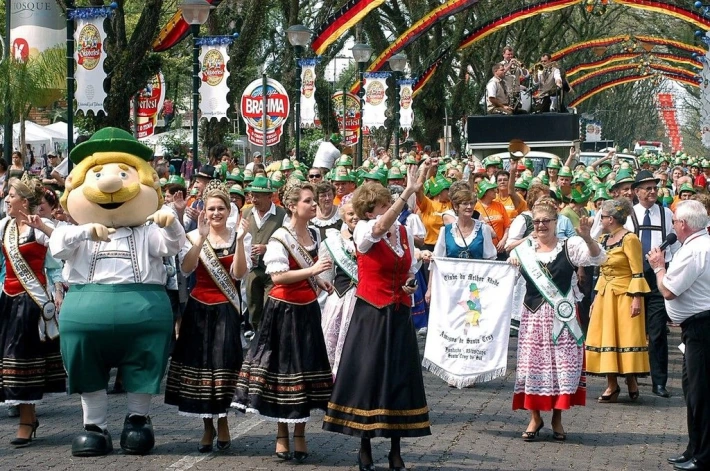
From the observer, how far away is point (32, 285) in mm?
8836

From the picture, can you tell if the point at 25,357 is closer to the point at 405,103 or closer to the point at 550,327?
the point at 550,327

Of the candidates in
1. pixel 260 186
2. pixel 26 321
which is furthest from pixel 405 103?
pixel 26 321

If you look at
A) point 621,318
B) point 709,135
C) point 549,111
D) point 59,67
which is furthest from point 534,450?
point 549,111

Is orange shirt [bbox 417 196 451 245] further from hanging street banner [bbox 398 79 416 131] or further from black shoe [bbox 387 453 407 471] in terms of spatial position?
hanging street banner [bbox 398 79 416 131]

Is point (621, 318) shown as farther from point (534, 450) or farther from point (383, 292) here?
point (383, 292)

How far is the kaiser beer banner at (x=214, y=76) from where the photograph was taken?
64.4ft

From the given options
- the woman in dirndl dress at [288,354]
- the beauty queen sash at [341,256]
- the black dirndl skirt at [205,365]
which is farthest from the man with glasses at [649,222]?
the black dirndl skirt at [205,365]

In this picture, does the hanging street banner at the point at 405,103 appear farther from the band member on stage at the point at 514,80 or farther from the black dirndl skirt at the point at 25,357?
the black dirndl skirt at the point at 25,357

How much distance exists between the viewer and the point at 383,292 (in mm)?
7707

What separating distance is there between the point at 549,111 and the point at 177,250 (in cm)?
2388

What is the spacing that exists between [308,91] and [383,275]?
53.6 ft

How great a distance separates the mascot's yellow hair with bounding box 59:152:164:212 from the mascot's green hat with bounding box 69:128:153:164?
0.04 m

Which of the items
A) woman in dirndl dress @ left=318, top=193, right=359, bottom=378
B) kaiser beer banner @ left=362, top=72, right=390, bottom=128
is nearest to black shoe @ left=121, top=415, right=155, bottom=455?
woman in dirndl dress @ left=318, top=193, right=359, bottom=378

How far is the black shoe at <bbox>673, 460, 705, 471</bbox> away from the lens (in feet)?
26.5
